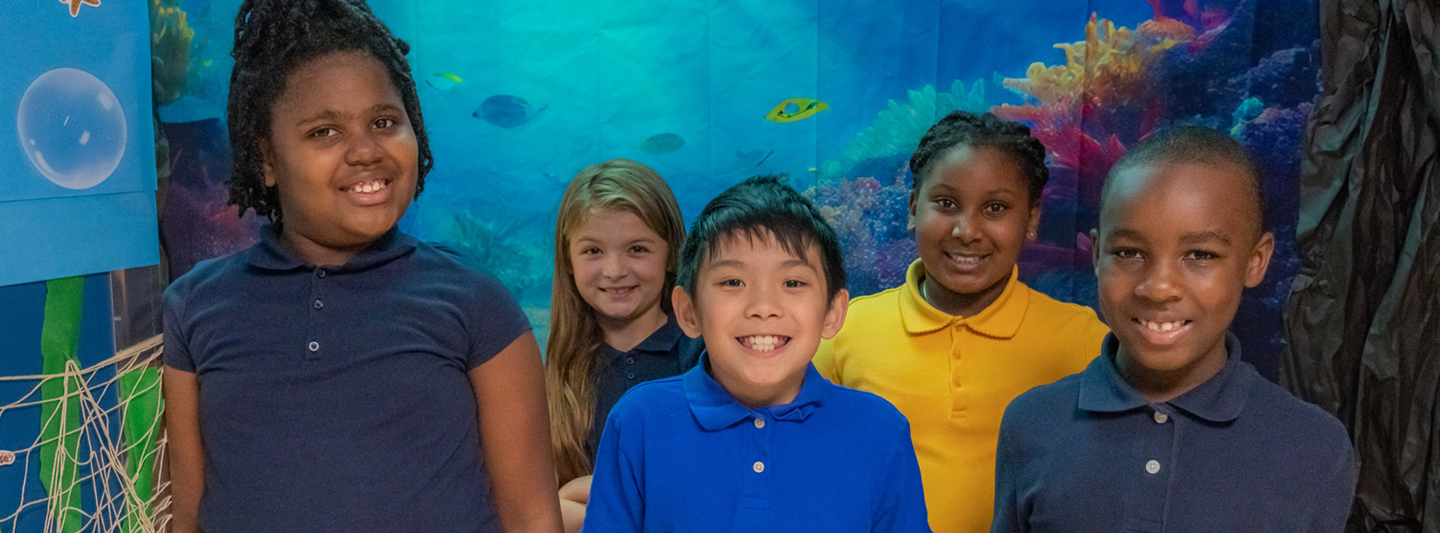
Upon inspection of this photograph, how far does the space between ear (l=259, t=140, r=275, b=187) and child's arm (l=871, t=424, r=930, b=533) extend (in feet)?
3.59

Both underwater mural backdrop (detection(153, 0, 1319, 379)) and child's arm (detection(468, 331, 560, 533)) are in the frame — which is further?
underwater mural backdrop (detection(153, 0, 1319, 379))

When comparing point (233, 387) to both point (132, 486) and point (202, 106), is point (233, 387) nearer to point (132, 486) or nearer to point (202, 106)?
point (132, 486)

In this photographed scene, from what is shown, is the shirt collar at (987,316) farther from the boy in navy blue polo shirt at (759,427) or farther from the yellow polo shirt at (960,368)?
the boy in navy blue polo shirt at (759,427)

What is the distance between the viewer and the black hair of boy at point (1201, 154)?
149cm

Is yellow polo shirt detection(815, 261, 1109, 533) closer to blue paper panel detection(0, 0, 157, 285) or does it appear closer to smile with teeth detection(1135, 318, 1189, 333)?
smile with teeth detection(1135, 318, 1189, 333)

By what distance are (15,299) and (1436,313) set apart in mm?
3555

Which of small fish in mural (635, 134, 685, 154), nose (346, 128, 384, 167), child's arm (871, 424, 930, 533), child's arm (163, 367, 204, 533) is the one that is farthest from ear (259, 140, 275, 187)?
small fish in mural (635, 134, 685, 154)

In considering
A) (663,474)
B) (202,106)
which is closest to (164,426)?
(663,474)

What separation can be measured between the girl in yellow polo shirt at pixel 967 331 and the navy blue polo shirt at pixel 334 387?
2.87ft

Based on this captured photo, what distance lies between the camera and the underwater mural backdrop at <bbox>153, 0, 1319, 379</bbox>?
10.7ft

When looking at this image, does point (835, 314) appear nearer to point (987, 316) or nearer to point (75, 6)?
point (987, 316)

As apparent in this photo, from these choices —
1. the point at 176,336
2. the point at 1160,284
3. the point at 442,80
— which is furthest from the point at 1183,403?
the point at 442,80

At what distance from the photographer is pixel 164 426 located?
172 centimetres

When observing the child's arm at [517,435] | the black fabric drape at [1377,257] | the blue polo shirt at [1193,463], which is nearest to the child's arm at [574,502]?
the child's arm at [517,435]
